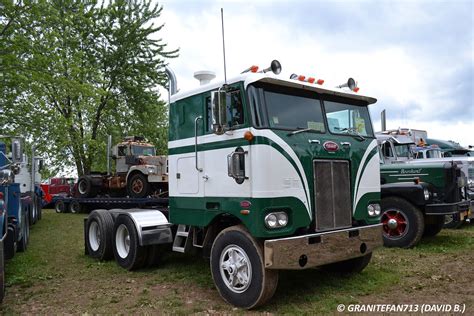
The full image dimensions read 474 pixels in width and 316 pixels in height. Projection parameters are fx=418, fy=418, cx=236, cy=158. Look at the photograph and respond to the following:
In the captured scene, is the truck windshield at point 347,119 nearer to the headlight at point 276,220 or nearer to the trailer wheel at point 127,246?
the headlight at point 276,220

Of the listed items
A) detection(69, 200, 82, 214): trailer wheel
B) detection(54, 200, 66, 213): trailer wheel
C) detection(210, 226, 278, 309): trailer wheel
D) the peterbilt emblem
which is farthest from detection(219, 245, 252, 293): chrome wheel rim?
detection(54, 200, 66, 213): trailer wheel

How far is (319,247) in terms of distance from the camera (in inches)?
199

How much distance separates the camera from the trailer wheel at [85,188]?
17188 mm

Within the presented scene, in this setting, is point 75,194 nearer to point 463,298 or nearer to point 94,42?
point 94,42

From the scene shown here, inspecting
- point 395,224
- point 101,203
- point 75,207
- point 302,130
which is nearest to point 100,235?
point 302,130

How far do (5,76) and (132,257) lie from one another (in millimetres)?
9826

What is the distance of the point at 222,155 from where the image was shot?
539cm

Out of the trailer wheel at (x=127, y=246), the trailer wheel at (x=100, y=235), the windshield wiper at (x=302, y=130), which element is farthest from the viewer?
the trailer wheel at (x=100, y=235)

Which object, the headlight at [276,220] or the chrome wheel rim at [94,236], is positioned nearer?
the headlight at [276,220]

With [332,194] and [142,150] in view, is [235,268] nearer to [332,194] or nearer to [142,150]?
[332,194]

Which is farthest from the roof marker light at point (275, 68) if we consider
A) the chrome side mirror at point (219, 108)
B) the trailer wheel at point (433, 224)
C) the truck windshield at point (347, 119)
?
the trailer wheel at point (433, 224)

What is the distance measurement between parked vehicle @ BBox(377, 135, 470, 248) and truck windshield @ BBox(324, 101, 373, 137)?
2923mm

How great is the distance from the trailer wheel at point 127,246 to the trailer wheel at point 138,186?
6.95 metres

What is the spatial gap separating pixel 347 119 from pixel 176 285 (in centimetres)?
348
